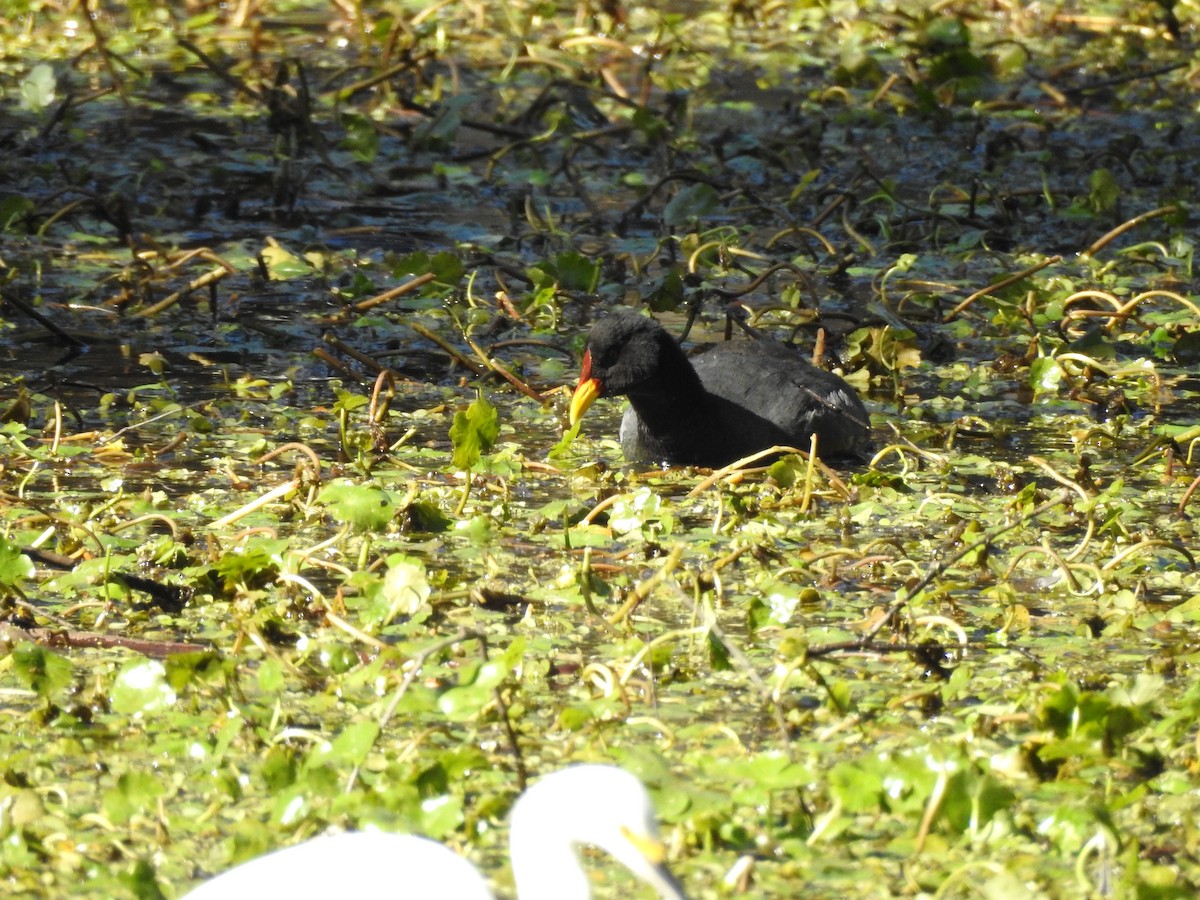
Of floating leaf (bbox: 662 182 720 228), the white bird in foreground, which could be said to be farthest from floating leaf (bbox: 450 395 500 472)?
floating leaf (bbox: 662 182 720 228)

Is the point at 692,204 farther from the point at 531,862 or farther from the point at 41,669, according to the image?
the point at 531,862

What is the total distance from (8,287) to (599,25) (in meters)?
3.84

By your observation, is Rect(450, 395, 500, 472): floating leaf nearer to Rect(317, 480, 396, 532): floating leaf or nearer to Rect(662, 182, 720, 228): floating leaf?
Rect(317, 480, 396, 532): floating leaf

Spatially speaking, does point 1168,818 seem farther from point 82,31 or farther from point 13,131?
point 82,31

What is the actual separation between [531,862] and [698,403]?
2517mm

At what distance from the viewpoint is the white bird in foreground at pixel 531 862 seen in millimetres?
2316

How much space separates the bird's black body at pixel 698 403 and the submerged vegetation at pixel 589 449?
14 centimetres

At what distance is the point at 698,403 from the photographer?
15.6 ft

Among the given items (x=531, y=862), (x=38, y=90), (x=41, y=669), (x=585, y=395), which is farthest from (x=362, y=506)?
(x=38, y=90)

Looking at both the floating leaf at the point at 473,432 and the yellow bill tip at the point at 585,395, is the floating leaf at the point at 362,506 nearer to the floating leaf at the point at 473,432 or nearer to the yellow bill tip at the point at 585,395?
the floating leaf at the point at 473,432

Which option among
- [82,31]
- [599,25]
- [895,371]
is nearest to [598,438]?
[895,371]

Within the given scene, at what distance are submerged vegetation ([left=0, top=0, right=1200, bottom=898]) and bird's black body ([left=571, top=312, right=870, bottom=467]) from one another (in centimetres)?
14

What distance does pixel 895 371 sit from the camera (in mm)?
5309

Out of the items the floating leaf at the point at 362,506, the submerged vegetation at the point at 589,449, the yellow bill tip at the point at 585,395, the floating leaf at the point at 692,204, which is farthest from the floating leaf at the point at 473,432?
the floating leaf at the point at 692,204
